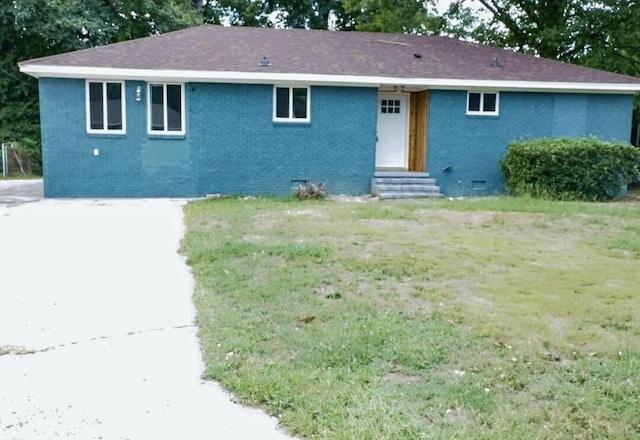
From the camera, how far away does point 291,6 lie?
3284 centimetres

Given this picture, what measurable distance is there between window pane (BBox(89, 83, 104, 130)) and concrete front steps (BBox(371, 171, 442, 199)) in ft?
21.5

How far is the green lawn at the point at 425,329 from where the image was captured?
11.4 feet

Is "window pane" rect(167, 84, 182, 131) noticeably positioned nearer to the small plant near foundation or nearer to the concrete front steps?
the small plant near foundation

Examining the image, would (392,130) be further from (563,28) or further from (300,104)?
(563,28)

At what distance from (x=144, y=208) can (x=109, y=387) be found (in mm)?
9360

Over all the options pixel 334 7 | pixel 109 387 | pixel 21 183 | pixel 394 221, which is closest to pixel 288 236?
pixel 394 221

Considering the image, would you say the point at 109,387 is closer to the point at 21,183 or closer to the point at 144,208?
the point at 144,208

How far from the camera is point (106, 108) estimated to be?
14.7 meters

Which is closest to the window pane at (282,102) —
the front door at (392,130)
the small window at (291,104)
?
the small window at (291,104)

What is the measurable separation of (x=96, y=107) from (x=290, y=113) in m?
4.45

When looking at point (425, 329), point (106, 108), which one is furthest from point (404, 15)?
point (425, 329)

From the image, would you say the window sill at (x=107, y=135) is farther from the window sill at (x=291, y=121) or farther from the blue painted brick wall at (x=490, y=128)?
the blue painted brick wall at (x=490, y=128)

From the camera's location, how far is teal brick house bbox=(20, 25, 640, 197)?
14602mm

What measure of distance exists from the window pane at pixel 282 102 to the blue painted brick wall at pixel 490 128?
3.62 metres
